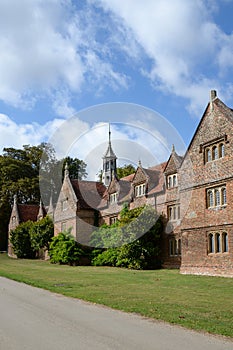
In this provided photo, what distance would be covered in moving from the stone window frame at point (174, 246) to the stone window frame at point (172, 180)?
3837 mm

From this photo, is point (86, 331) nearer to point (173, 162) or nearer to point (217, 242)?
point (217, 242)

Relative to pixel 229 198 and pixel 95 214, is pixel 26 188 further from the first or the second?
pixel 229 198

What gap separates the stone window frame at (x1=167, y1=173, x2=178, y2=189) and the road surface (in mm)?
18149

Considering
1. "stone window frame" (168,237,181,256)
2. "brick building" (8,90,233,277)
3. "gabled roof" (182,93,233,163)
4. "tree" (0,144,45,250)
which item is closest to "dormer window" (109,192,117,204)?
"brick building" (8,90,233,277)

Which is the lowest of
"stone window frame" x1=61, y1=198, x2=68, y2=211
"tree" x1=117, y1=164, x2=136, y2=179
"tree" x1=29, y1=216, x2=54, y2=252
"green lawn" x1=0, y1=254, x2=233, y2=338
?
"green lawn" x1=0, y1=254, x2=233, y2=338

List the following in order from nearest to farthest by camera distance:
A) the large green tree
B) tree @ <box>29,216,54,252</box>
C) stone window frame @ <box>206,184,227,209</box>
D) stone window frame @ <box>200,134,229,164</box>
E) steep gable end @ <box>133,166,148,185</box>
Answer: stone window frame @ <box>206,184,227,209</box> < stone window frame @ <box>200,134,229,164</box> < steep gable end @ <box>133,166,148,185</box> < tree @ <box>29,216,54,252</box> < the large green tree

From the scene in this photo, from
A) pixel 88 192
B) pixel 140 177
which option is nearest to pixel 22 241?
pixel 88 192

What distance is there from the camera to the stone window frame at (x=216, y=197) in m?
22.7

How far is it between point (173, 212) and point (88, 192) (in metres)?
14.0

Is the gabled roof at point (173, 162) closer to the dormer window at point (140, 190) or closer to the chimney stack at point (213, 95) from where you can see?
the dormer window at point (140, 190)

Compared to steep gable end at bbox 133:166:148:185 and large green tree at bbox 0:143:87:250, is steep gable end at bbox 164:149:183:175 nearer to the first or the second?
steep gable end at bbox 133:166:148:185

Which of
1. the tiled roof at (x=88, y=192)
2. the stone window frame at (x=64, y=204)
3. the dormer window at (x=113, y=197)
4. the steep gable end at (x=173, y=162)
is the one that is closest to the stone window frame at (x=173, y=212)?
the steep gable end at (x=173, y=162)

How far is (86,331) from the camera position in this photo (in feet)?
28.2

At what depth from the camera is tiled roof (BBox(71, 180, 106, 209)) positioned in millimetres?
39906
